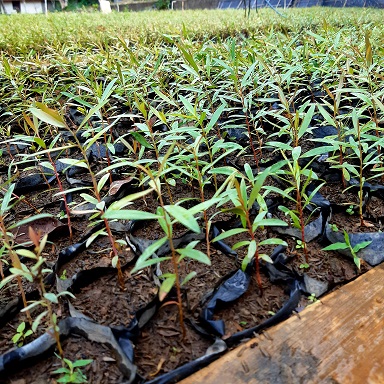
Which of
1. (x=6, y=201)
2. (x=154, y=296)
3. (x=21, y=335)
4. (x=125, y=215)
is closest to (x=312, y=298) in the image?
(x=154, y=296)

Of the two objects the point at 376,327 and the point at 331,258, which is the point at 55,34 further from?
the point at 376,327

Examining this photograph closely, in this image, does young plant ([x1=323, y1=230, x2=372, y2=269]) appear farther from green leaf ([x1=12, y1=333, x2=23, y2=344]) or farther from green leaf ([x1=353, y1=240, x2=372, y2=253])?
green leaf ([x1=12, y1=333, x2=23, y2=344])

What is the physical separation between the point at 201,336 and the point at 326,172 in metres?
1.08

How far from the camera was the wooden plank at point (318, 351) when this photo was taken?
80cm

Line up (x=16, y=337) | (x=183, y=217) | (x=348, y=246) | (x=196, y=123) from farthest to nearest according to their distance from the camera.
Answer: (x=196, y=123) < (x=348, y=246) < (x=16, y=337) < (x=183, y=217)

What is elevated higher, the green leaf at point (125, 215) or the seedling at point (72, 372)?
the green leaf at point (125, 215)

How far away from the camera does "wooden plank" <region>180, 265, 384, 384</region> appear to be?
0.80 m

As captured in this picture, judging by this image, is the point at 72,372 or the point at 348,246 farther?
the point at 348,246

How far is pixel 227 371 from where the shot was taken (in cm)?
81

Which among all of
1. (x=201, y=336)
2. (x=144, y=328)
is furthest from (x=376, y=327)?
(x=144, y=328)

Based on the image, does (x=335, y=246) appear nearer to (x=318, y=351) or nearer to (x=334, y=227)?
(x=334, y=227)

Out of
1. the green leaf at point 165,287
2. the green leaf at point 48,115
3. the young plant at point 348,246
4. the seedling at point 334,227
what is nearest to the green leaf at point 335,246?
the young plant at point 348,246

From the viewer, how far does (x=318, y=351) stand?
851 millimetres

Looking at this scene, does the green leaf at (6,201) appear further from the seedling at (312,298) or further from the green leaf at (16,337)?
the seedling at (312,298)
